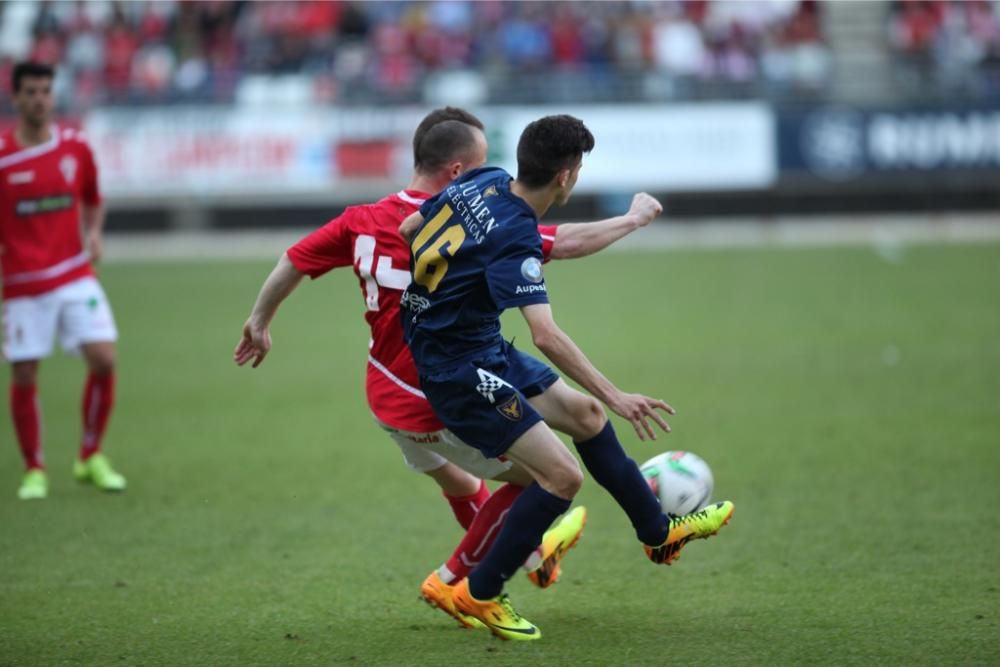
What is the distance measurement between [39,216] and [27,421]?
118 centimetres

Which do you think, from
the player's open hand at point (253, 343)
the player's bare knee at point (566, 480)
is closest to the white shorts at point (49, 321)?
the player's open hand at point (253, 343)

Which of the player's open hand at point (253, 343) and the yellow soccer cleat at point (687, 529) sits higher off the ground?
the player's open hand at point (253, 343)

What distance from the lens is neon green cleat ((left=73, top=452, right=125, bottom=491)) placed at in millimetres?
7559

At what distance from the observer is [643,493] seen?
4844 millimetres

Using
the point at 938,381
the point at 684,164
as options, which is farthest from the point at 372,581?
the point at 684,164

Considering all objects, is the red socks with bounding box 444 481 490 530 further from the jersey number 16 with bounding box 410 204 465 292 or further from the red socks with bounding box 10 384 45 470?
the red socks with bounding box 10 384 45 470

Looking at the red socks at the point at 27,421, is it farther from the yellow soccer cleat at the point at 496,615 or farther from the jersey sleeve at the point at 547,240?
the jersey sleeve at the point at 547,240

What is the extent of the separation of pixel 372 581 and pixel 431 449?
0.94m

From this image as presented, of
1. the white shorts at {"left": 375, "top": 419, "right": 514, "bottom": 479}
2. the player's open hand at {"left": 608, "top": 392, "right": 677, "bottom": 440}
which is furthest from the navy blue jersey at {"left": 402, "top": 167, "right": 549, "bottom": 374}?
the player's open hand at {"left": 608, "top": 392, "right": 677, "bottom": 440}

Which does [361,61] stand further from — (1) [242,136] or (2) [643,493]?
(2) [643,493]

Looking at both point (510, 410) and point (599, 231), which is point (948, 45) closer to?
point (599, 231)

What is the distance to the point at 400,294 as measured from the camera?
16.2 feet

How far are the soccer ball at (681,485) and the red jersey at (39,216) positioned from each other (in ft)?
13.1

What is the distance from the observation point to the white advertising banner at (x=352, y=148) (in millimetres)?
20375
